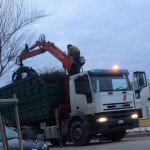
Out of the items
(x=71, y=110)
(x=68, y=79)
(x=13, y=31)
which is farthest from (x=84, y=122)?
(x=13, y=31)

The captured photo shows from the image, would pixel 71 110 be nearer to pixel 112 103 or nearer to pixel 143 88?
pixel 112 103

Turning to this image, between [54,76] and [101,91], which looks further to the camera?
[54,76]

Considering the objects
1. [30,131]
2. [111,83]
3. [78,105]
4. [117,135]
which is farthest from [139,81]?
[30,131]

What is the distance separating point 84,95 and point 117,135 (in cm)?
293

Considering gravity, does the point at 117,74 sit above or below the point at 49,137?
above

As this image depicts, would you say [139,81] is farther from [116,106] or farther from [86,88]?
[86,88]

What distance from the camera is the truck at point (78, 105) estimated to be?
14242 millimetres

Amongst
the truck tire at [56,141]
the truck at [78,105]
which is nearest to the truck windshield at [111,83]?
the truck at [78,105]

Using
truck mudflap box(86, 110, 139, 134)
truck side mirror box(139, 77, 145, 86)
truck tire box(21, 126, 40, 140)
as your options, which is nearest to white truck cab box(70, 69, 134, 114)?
truck mudflap box(86, 110, 139, 134)

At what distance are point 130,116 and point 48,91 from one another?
143 inches

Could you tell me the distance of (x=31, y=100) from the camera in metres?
16.2

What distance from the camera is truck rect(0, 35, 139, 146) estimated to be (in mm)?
14242

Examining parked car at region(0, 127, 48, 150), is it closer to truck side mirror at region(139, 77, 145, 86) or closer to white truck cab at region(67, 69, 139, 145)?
white truck cab at region(67, 69, 139, 145)

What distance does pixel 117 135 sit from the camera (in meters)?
16.2
